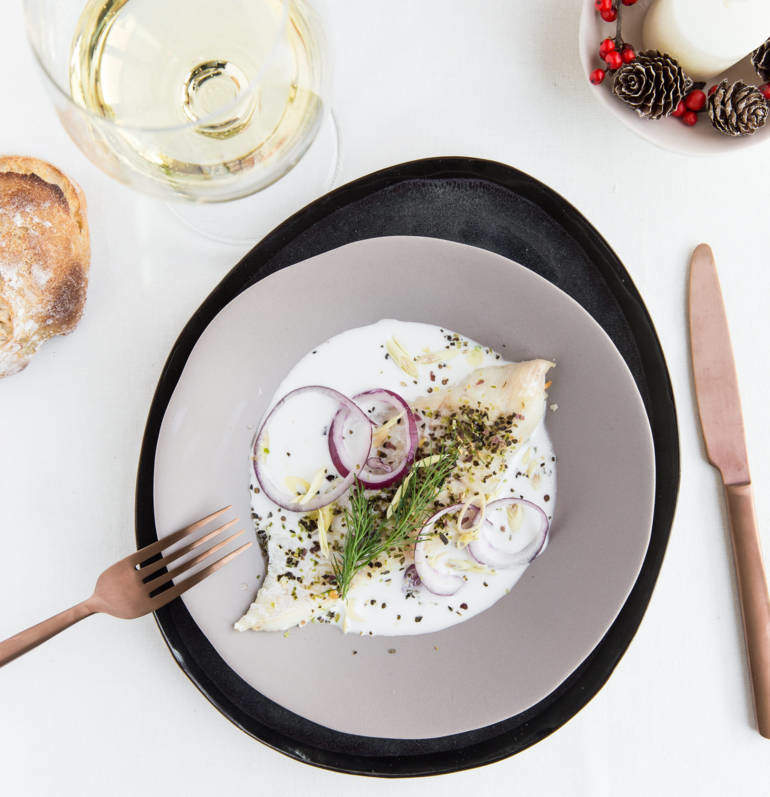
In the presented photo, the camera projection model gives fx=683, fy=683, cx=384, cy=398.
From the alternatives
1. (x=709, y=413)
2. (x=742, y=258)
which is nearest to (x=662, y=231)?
(x=742, y=258)

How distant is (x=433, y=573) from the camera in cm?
106

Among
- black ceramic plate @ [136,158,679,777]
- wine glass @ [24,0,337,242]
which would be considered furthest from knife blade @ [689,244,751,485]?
wine glass @ [24,0,337,242]

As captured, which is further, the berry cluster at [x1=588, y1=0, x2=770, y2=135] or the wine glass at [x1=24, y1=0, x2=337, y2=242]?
the berry cluster at [x1=588, y1=0, x2=770, y2=135]

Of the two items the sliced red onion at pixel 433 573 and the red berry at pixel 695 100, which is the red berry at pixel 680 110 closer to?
the red berry at pixel 695 100

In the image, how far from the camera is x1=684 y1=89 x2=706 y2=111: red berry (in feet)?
3.52

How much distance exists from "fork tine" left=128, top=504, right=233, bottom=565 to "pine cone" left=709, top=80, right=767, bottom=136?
981 mm


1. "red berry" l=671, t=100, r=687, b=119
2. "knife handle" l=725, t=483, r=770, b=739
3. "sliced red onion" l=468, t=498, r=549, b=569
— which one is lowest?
"knife handle" l=725, t=483, r=770, b=739

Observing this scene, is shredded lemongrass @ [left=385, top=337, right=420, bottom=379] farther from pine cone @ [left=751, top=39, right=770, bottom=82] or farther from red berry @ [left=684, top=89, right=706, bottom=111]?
pine cone @ [left=751, top=39, right=770, bottom=82]

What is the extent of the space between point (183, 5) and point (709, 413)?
3.39ft

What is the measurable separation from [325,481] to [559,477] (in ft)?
1.22

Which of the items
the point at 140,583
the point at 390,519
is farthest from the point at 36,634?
the point at 390,519

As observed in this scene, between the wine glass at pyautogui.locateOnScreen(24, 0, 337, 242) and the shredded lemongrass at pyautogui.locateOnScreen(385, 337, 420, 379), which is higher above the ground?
the wine glass at pyautogui.locateOnScreen(24, 0, 337, 242)

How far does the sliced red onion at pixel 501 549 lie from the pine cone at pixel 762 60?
78 cm

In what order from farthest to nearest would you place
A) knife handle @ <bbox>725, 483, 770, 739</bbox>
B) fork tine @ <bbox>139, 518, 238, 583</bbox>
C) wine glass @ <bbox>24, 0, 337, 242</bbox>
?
knife handle @ <bbox>725, 483, 770, 739</bbox>
fork tine @ <bbox>139, 518, 238, 583</bbox>
wine glass @ <bbox>24, 0, 337, 242</bbox>
